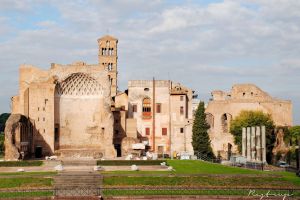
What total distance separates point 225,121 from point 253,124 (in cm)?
879

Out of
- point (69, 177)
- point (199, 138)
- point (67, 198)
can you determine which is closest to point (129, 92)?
point (199, 138)

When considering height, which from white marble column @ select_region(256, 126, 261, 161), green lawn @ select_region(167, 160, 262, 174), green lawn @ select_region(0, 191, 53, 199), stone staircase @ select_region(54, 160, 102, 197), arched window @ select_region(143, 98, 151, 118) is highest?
arched window @ select_region(143, 98, 151, 118)

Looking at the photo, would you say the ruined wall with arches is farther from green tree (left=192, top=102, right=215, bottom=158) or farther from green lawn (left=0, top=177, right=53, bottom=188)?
green lawn (left=0, top=177, right=53, bottom=188)

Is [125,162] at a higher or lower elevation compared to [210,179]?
higher

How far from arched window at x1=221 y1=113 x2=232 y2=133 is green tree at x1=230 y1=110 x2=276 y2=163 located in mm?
3334

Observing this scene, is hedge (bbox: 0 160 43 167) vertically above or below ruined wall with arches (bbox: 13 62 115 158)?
below

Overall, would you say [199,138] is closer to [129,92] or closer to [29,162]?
[129,92]

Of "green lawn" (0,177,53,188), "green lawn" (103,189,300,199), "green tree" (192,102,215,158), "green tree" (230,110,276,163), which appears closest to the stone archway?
"green tree" (192,102,215,158)

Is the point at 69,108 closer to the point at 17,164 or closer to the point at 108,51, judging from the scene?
the point at 17,164

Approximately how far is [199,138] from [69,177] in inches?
1282

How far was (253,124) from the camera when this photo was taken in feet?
262

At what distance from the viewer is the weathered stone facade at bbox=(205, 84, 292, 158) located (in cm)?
8419

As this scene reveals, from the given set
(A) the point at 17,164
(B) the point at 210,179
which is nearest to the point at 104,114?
(A) the point at 17,164

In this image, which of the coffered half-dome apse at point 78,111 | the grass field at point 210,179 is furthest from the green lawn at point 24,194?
the coffered half-dome apse at point 78,111
